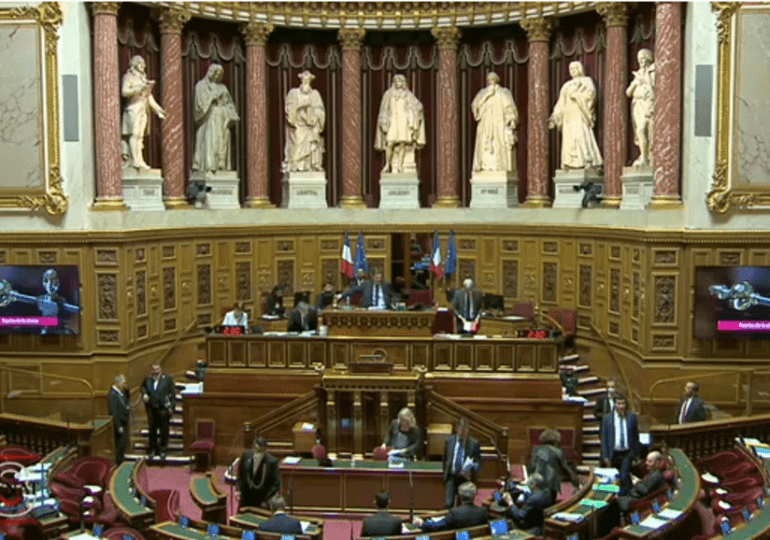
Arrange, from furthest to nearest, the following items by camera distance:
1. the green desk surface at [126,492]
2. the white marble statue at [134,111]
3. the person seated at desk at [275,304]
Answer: the person seated at desk at [275,304], the white marble statue at [134,111], the green desk surface at [126,492]

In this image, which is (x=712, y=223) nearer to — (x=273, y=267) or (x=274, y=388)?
(x=274, y=388)

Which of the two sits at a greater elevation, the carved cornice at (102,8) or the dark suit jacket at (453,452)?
the carved cornice at (102,8)

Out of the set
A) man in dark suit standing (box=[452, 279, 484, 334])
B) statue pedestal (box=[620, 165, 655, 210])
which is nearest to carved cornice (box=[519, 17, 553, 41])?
statue pedestal (box=[620, 165, 655, 210])

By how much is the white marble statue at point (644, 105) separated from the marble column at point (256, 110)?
8.22 meters

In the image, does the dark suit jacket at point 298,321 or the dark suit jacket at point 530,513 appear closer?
the dark suit jacket at point 530,513

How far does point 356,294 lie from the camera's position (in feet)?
65.8

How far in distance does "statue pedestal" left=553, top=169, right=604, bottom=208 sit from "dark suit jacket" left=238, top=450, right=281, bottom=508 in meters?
11.0

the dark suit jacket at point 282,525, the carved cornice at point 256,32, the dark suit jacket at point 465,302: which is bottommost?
the dark suit jacket at point 282,525

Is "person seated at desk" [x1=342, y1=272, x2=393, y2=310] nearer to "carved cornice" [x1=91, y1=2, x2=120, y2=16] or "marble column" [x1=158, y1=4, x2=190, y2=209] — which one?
"marble column" [x1=158, y1=4, x2=190, y2=209]

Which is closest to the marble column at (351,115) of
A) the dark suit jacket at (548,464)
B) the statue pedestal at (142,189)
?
the statue pedestal at (142,189)

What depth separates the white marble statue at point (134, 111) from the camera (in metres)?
19.9

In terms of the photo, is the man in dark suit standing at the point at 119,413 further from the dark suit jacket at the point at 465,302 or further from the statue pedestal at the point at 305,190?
the statue pedestal at the point at 305,190

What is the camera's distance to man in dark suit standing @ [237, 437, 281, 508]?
1266 centimetres

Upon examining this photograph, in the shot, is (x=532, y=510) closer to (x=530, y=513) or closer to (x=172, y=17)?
(x=530, y=513)
